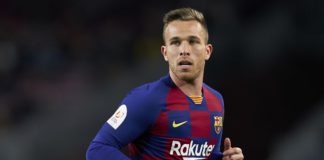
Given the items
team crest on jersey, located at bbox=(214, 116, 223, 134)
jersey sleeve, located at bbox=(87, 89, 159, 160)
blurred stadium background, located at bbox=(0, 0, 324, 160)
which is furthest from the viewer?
blurred stadium background, located at bbox=(0, 0, 324, 160)

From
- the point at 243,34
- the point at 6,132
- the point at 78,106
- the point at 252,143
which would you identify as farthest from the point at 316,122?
the point at 6,132

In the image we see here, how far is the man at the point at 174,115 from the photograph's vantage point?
2732 millimetres

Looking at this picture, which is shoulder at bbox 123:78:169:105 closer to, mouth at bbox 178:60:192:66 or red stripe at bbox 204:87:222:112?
mouth at bbox 178:60:192:66

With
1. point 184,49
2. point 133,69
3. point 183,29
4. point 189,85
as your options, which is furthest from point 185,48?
point 133,69

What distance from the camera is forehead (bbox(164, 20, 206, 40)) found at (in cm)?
294

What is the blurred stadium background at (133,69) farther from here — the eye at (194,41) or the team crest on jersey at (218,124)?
the eye at (194,41)

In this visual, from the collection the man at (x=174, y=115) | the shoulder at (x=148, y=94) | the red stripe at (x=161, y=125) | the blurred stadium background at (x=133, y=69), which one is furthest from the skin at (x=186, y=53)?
the blurred stadium background at (x=133, y=69)

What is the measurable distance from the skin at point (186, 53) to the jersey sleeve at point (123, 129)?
0.31 metres

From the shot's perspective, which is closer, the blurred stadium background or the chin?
the chin

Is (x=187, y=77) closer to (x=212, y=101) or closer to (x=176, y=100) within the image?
(x=176, y=100)

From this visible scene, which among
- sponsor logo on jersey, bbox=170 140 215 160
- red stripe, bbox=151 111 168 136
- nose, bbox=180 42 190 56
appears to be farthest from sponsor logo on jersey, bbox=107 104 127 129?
nose, bbox=180 42 190 56

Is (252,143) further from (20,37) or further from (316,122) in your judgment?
(20,37)

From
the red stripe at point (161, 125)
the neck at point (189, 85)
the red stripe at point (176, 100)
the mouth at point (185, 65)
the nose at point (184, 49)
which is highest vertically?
the nose at point (184, 49)

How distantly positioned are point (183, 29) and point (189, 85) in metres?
0.33
